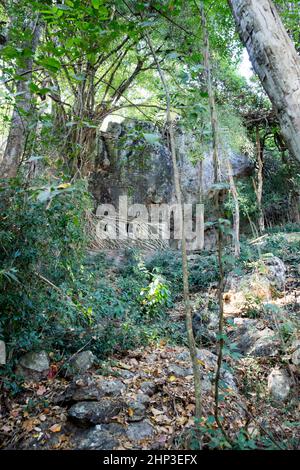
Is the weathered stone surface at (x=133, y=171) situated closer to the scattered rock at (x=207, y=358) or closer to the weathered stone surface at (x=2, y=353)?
the scattered rock at (x=207, y=358)

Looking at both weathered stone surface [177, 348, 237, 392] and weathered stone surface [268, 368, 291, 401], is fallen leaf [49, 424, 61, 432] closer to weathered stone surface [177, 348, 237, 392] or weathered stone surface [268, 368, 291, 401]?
weathered stone surface [177, 348, 237, 392]

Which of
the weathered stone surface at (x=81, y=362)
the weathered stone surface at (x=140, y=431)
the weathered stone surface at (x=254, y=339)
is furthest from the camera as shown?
the weathered stone surface at (x=254, y=339)

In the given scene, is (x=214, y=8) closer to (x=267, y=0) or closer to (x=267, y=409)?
(x=267, y=0)

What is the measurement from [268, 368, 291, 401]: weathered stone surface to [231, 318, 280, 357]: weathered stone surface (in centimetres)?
27

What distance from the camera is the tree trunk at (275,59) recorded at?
4.04 ft

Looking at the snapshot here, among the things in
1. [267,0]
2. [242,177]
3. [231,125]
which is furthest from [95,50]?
[242,177]

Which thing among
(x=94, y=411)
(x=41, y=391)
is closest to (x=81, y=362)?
(x=41, y=391)

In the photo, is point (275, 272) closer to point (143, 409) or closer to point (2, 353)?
point (143, 409)

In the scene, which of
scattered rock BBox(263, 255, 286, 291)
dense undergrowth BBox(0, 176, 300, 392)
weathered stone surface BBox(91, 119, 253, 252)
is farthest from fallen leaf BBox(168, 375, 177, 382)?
weathered stone surface BBox(91, 119, 253, 252)

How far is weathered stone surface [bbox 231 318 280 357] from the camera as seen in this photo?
3.16 metres

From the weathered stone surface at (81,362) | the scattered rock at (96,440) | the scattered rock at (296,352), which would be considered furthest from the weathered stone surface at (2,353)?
the scattered rock at (296,352)

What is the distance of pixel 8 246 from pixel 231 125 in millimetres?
7011

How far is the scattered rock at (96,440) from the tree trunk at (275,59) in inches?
→ 74.0

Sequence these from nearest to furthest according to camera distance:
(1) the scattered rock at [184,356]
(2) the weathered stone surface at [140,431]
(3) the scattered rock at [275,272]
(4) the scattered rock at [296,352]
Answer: (2) the weathered stone surface at [140,431], (4) the scattered rock at [296,352], (1) the scattered rock at [184,356], (3) the scattered rock at [275,272]
